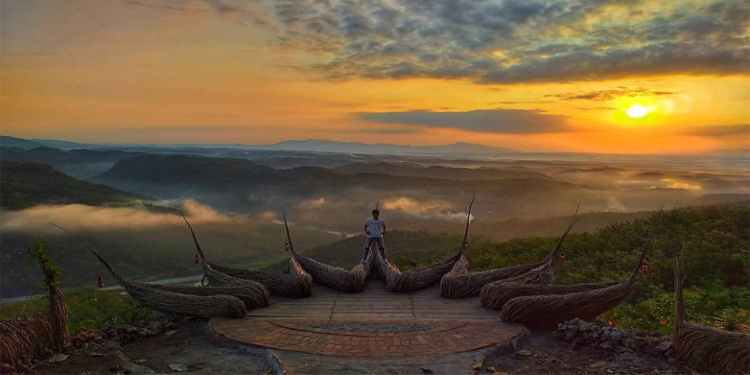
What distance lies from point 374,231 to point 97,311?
222 inches

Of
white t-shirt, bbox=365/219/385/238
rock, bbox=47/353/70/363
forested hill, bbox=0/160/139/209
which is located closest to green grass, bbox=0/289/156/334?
rock, bbox=47/353/70/363

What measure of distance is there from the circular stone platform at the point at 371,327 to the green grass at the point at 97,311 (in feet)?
6.23

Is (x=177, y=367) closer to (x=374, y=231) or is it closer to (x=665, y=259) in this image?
(x=374, y=231)

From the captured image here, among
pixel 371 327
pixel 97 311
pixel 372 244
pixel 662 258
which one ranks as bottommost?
pixel 97 311

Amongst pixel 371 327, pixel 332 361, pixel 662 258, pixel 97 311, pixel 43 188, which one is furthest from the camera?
pixel 43 188

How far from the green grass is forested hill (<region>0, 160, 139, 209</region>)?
39.5 metres

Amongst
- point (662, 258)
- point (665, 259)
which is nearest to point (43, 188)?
point (662, 258)

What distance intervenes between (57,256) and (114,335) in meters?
30.2

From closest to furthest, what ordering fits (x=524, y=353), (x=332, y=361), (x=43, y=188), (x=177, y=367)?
(x=332, y=361) < (x=177, y=367) < (x=524, y=353) < (x=43, y=188)

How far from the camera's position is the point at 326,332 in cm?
765

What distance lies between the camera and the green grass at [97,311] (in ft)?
29.2

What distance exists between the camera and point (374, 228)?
42.4ft

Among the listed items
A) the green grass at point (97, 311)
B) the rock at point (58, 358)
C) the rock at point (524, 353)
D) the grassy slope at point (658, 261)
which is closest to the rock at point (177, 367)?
the rock at point (58, 358)

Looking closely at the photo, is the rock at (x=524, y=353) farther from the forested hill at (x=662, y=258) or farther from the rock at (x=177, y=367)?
the rock at (x=177, y=367)
